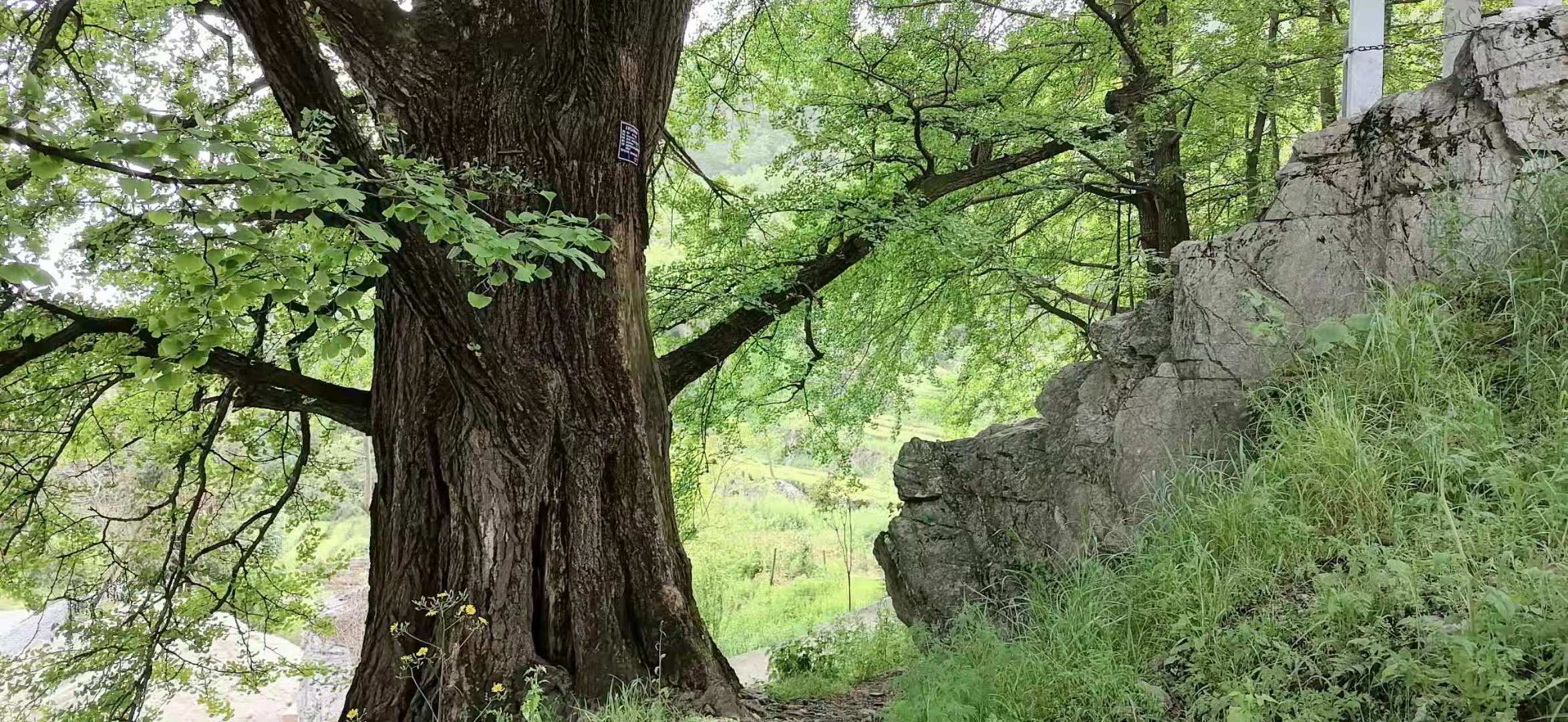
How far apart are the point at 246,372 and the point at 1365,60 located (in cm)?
577

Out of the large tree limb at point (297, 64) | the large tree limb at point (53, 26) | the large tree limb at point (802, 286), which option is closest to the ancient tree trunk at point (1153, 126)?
the large tree limb at point (802, 286)

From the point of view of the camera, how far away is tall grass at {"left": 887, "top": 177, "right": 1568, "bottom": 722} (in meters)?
2.23

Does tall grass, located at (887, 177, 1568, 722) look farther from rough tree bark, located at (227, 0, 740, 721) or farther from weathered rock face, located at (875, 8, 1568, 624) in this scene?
rough tree bark, located at (227, 0, 740, 721)

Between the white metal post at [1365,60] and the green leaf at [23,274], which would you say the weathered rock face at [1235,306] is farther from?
the green leaf at [23,274]

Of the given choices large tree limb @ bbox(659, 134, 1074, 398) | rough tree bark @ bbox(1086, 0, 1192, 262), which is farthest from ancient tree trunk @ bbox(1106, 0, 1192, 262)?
large tree limb @ bbox(659, 134, 1074, 398)

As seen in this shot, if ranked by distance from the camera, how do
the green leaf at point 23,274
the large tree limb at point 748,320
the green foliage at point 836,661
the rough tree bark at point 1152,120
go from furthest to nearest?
the rough tree bark at point 1152,120, the large tree limb at point 748,320, the green foliage at point 836,661, the green leaf at point 23,274

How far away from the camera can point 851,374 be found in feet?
30.5

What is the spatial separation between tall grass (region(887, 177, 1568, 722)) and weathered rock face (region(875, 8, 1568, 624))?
280 mm

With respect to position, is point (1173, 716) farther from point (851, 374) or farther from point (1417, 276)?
point (851, 374)

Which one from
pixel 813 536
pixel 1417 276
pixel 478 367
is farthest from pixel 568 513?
pixel 813 536

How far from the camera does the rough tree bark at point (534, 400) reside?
3.51 metres

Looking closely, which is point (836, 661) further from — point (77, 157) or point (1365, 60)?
point (77, 157)

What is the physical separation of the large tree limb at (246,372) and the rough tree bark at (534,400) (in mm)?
267

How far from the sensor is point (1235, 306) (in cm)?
397
